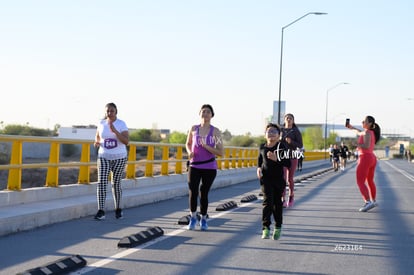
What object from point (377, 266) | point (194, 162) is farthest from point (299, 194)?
point (377, 266)

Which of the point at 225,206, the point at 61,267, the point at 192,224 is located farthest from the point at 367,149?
the point at 61,267

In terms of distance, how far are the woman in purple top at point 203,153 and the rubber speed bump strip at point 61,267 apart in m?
3.07

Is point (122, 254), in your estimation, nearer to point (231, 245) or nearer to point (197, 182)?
point (231, 245)

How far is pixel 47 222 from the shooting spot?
10164 millimetres

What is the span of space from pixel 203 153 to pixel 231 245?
1.72 metres

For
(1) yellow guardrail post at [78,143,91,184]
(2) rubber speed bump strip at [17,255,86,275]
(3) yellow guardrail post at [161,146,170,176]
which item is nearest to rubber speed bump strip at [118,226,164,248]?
(2) rubber speed bump strip at [17,255,86,275]

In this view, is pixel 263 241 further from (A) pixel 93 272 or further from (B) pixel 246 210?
(B) pixel 246 210

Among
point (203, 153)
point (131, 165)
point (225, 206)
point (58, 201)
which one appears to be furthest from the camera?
point (131, 165)

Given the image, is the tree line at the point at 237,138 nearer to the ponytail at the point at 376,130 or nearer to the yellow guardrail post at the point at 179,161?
the yellow guardrail post at the point at 179,161

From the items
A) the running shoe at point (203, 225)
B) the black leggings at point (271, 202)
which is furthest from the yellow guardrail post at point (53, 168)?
the black leggings at point (271, 202)

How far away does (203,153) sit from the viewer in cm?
966

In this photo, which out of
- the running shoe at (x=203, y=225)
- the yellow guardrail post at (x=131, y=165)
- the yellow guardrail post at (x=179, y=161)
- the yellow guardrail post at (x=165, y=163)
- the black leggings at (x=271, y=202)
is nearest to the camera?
the black leggings at (x=271, y=202)

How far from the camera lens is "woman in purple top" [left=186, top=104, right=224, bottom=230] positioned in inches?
379

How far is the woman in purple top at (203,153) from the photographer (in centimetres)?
962
